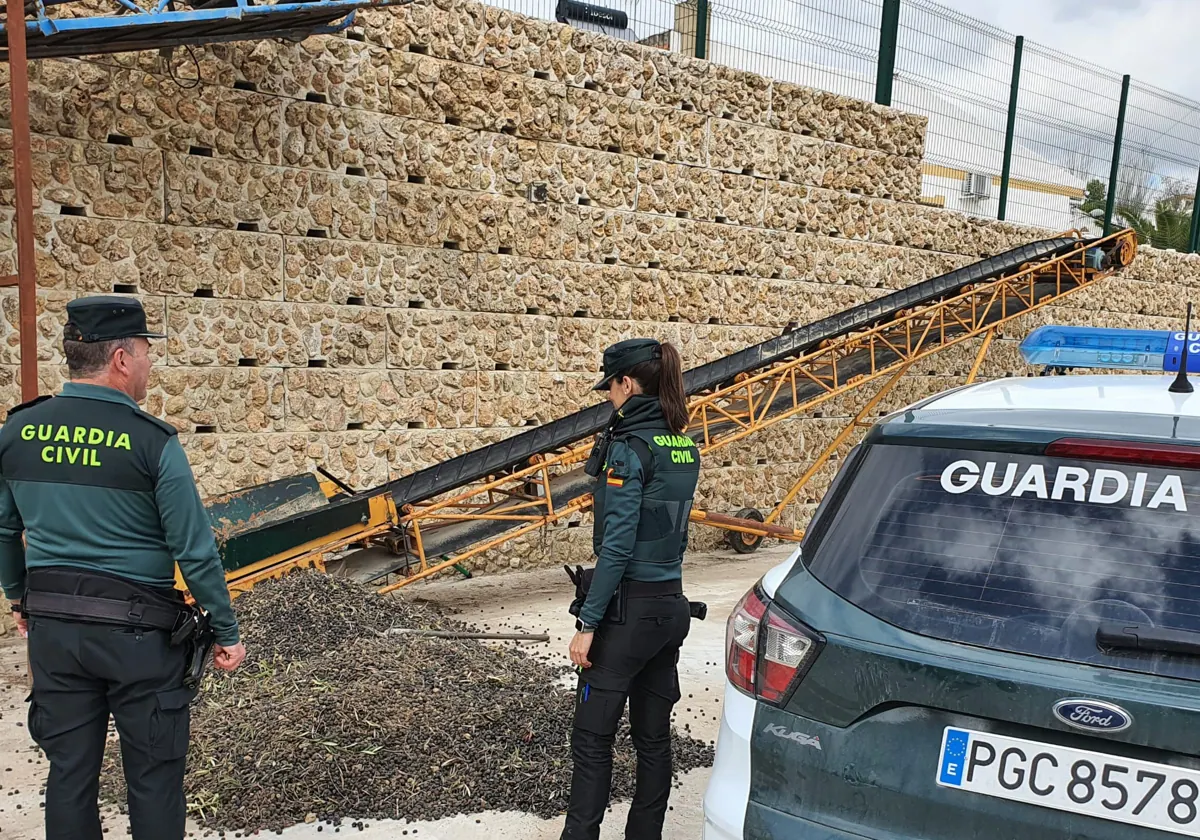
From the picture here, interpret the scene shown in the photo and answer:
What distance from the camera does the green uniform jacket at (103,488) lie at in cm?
277

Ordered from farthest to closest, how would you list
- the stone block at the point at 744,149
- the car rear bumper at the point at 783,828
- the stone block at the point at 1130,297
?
1. the stone block at the point at 1130,297
2. the stone block at the point at 744,149
3. the car rear bumper at the point at 783,828

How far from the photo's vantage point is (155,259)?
22.4 feet

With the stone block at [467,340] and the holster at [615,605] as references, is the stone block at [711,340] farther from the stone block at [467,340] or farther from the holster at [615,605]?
the holster at [615,605]

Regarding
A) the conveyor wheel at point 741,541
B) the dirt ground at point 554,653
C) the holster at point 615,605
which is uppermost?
the holster at point 615,605

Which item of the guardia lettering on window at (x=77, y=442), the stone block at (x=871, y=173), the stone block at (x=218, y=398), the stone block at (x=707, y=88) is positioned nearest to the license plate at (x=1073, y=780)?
the guardia lettering on window at (x=77, y=442)

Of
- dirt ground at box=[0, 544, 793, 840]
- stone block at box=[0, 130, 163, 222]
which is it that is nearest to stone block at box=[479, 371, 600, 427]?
dirt ground at box=[0, 544, 793, 840]

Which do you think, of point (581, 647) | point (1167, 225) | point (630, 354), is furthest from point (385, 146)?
point (1167, 225)

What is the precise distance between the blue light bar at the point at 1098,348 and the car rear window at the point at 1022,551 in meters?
5.38

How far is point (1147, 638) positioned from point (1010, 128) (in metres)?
12.6

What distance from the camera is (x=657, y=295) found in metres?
9.47

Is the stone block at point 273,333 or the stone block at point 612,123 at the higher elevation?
the stone block at point 612,123

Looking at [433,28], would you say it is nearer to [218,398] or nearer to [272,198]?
[272,198]

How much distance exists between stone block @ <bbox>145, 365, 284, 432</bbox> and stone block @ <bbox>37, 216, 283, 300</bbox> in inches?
23.8

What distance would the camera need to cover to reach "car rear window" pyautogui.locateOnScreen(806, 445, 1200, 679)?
2.01 meters
